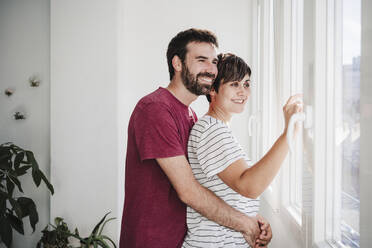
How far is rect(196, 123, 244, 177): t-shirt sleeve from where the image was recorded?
3.21ft

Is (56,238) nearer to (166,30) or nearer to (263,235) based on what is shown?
(263,235)

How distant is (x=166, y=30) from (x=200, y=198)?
1891 millimetres

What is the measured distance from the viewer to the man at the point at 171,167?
3.56ft

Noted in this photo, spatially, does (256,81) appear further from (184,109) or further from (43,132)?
(43,132)

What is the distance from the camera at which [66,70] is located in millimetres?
2350

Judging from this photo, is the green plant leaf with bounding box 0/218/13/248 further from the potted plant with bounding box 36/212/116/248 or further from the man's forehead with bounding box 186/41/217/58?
the man's forehead with bounding box 186/41/217/58

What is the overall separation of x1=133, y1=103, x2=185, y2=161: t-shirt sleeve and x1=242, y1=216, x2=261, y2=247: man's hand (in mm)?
355

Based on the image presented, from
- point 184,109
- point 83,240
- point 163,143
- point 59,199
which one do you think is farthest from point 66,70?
point 163,143

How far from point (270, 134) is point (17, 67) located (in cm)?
212

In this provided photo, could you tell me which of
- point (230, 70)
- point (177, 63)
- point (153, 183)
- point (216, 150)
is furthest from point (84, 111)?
point (216, 150)

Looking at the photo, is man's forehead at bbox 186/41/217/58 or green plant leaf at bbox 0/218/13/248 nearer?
man's forehead at bbox 186/41/217/58

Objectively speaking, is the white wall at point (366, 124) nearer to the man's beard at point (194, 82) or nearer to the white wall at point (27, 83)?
the man's beard at point (194, 82)

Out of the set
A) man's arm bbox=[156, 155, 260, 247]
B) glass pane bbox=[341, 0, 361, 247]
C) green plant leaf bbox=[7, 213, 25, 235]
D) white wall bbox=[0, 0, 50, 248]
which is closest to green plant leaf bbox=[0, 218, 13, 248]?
green plant leaf bbox=[7, 213, 25, 235]

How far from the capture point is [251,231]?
111cm
